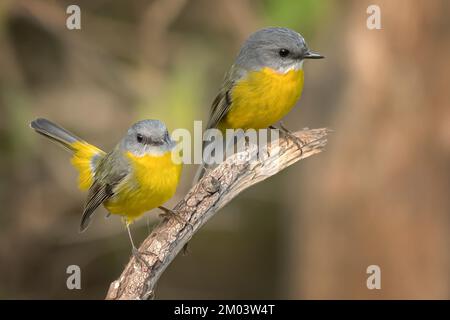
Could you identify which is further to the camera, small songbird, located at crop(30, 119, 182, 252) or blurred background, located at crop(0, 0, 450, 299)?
blurred background, located at crop(0, 0, 450, 299)

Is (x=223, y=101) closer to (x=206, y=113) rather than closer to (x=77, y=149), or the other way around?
(x=77, y=149)

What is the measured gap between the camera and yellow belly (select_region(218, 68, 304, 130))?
5.52 metres

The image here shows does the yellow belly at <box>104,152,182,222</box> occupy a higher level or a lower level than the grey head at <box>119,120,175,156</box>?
lower

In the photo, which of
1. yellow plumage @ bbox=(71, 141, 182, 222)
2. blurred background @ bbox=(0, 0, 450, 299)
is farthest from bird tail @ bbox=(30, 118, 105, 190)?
blurred background @ bbox=(0, 0, 450, 299)

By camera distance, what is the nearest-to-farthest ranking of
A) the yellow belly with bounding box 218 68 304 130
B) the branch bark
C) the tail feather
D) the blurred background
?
the branch bark → the yellow belly with bounding box 218 68 304 130 → the tail feather → the blurred background

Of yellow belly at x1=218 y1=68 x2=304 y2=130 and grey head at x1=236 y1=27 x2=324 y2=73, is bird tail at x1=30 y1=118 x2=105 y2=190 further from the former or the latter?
grey head at x1=236 y1=27 x2=324 y2=73

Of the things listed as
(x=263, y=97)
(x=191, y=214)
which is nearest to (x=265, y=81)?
(x=263, y=97)

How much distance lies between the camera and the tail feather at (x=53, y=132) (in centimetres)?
571

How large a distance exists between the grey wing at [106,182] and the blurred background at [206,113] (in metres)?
2.24

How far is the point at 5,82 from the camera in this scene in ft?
25.7

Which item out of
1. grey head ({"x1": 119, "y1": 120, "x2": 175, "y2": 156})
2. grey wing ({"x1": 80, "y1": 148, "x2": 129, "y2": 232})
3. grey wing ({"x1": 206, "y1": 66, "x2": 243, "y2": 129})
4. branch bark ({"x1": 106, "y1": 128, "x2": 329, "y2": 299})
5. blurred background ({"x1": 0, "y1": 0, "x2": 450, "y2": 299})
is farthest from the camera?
blurred background ({"x1": 0, "y1": 0, "x2": 450, "y2": 299})

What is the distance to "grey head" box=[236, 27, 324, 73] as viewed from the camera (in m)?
5.36

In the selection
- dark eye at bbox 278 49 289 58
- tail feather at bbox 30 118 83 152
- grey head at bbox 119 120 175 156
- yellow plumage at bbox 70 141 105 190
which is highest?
dark eye at bbox 278 49 289 58

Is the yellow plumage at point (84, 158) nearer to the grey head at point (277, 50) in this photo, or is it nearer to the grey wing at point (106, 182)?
the grey wing at point (106, 182)
